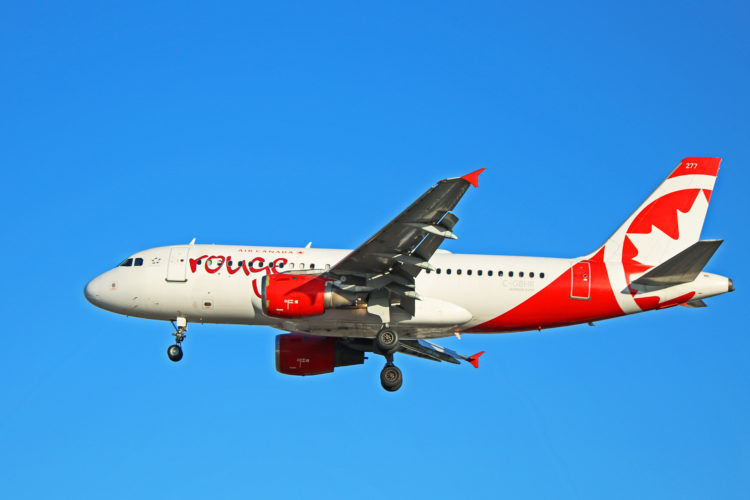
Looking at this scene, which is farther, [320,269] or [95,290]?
[95,290]

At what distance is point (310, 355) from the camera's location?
38.4 meters

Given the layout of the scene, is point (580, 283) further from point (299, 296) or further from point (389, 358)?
point (299, 296)

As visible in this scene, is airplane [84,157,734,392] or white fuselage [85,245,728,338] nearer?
airplane [84,157,734,392]

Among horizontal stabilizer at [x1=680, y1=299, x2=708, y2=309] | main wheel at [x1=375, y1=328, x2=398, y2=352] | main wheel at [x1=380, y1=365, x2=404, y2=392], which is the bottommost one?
main wheel at [x1=380, y1=365, x2=404, y2=392]

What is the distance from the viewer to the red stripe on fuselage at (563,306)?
35.0 meters

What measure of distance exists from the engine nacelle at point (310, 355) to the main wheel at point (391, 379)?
3.43 meters

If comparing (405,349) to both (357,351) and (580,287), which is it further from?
(580,287)

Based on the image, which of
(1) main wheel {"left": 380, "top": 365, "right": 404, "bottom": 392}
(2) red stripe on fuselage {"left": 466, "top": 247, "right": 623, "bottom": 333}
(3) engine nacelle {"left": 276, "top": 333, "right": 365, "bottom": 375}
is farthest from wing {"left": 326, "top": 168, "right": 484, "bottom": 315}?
(3) engine nacelle {"left": 276, "top": 333, "right": 365, "bottom": 375}

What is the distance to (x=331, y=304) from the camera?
33.6 metres

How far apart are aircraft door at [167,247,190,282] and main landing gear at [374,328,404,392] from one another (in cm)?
794

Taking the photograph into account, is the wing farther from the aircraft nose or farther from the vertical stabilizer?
the aircraft nose

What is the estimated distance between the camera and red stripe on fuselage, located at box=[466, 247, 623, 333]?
115 feet

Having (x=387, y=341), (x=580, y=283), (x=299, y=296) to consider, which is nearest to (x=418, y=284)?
(x=387, y=341)

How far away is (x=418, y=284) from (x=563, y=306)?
5.48m
